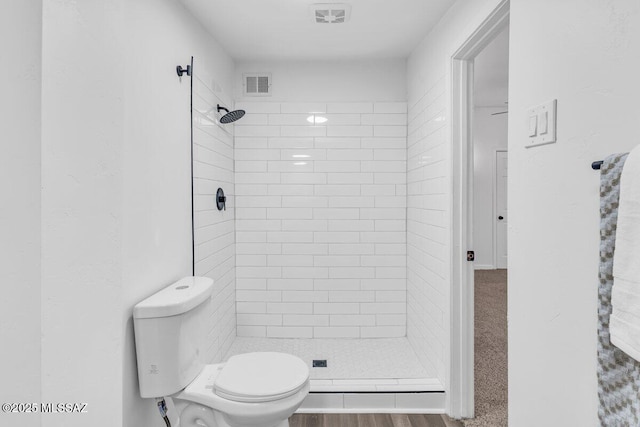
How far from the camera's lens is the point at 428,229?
8.30 feet

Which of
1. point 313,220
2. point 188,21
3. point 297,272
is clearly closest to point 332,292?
point 297,272

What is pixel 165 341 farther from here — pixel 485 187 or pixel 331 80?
pixel 485 187

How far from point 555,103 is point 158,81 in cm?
161

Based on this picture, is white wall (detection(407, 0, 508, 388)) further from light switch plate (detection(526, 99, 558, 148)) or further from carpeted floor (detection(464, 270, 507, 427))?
light switch plate (detection(526, 99, 558, 148))

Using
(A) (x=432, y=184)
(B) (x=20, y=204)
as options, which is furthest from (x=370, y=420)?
(B) (x=20, y=204)

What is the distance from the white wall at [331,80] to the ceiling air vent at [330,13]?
71cm

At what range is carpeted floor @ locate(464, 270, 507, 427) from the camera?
214cm

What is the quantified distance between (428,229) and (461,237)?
1.40 feet

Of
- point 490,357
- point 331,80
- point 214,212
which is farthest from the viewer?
point 331,80

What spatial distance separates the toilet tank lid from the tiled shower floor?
101 centimetres

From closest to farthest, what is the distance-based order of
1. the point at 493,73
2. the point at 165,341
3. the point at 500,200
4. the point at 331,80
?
the point at 165,341 < the point at 331,80 < the point at 493,73 < the point at 500,200

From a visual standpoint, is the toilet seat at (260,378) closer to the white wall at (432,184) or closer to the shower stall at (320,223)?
the white wall at (432,184)

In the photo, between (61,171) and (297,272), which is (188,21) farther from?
(297,272)

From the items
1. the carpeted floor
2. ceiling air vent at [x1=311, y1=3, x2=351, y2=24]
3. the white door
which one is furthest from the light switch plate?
the white door
